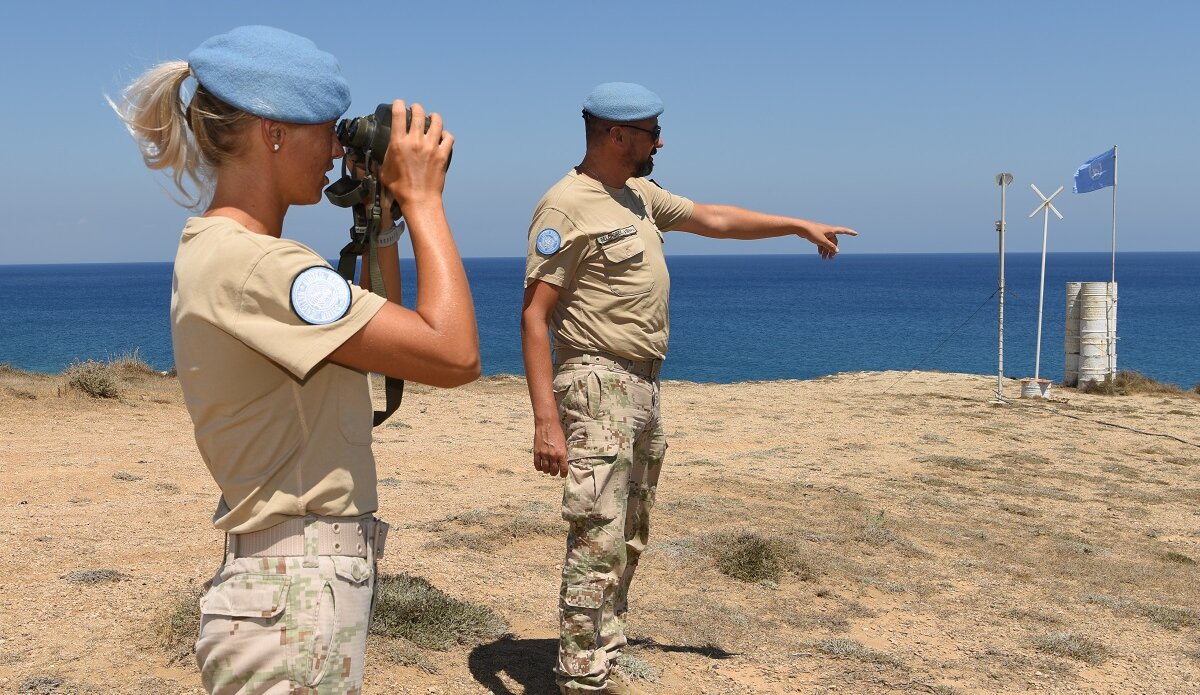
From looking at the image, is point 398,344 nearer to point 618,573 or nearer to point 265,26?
point 265,26

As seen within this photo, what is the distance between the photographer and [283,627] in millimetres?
1781

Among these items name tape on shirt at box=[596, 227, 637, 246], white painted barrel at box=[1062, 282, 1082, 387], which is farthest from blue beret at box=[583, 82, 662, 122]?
white painted barrel at box=[1062, 282, 1082, 387]

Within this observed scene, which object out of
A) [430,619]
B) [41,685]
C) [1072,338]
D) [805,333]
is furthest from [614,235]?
[805,333]

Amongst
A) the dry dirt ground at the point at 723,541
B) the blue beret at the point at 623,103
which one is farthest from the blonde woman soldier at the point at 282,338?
the dry dirt ground at the point at 723,541

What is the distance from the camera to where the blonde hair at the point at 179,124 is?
5.91ft

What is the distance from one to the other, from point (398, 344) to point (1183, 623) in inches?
220

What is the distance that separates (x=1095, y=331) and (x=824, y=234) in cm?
1601

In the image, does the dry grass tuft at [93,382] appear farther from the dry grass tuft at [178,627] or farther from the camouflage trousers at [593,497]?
the camouflage trousers at [593,497]

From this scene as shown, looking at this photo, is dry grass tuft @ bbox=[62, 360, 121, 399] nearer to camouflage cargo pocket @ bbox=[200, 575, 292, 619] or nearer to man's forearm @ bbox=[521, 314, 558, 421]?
man's forearm @ bbox=[521, 314, 558, 421]

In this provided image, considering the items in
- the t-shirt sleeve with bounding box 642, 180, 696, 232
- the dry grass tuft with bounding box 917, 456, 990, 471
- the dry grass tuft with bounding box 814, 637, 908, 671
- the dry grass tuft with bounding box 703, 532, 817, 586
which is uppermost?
the t-shirt sleeve with bounding box 642, 180, 696, 232

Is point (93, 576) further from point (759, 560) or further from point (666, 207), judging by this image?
point (759, 560)

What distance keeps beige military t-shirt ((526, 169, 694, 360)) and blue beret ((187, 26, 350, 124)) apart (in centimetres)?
198

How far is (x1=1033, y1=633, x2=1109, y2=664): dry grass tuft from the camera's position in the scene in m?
5.12

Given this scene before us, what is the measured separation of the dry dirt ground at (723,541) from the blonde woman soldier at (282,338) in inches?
102
